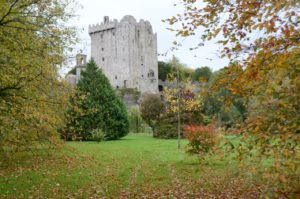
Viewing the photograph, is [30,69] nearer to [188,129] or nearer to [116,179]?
[116,179]

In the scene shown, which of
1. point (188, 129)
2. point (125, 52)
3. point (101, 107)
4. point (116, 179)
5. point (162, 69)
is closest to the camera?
point (116, 179)

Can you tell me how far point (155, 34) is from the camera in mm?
75250

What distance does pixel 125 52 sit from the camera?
2717 inches

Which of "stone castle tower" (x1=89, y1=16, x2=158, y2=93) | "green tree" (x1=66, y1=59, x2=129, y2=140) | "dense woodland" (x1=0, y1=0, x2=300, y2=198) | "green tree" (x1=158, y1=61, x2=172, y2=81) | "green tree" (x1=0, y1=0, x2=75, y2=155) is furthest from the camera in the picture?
"green tree" (x1=158, y1=61, x2=172, y2=81)

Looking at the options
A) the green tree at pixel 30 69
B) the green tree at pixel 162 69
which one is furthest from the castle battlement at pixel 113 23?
the green tree at pixel 30 69

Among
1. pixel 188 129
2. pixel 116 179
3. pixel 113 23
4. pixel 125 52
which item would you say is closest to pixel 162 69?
pixel 125 52

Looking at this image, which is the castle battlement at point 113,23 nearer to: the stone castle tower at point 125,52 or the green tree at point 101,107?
the stone castle tower at point 125,52

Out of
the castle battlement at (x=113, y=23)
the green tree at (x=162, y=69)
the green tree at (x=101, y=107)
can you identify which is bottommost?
the green tree at (x=101, y=107)

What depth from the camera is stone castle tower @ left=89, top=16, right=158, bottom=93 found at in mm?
68938

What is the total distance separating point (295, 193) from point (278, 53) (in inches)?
66.1

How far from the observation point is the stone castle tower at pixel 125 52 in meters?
68.9

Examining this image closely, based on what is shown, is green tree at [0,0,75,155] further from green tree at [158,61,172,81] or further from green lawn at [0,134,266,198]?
green tree at [158,61,172,81]

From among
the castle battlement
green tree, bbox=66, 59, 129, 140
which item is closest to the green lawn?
green tree, bbox=66, 59, 129, 140

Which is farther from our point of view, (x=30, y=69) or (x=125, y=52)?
(x=125, y=52)
